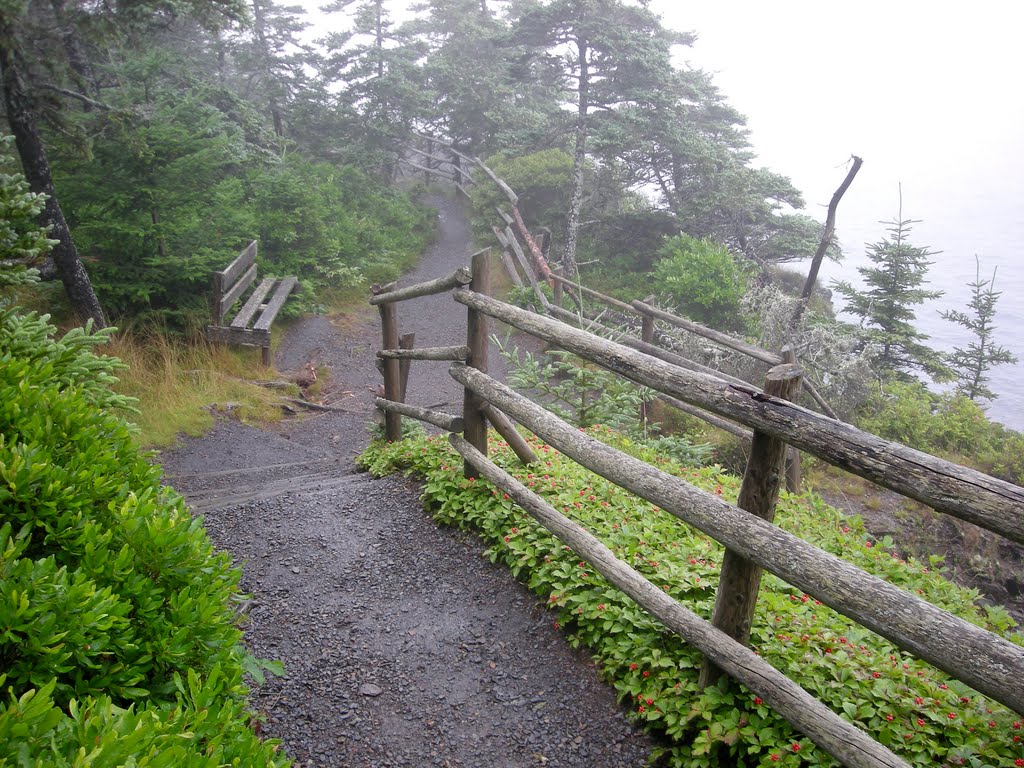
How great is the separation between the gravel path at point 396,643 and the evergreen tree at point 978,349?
14500mm

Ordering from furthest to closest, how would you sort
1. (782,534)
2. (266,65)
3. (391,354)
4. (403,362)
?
(266,65)
(403,362)
(391,354)
(782,534)

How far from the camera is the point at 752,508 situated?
2.56m

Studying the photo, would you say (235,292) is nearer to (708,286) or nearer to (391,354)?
(391,354)

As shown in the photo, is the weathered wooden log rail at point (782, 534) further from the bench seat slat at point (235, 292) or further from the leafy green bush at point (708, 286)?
the leafy green bush at point (708, 286)

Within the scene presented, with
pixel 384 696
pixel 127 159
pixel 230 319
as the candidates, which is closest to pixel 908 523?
pixel 384 696

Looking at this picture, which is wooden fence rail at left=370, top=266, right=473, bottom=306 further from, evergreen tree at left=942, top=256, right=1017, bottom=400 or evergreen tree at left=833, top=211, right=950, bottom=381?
evergreen tree at left=942, top=256, right=1017, bottom=400

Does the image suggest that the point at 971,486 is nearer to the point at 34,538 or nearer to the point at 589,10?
the point at 34,538

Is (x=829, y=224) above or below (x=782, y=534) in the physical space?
above

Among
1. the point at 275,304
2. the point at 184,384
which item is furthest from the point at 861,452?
the point at 275,304

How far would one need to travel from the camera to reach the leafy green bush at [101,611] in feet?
4.48

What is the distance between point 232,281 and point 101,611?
10764 millimetres

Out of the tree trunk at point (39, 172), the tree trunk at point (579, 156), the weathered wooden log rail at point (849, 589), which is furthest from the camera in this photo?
the tree trunk at point (579, 156)

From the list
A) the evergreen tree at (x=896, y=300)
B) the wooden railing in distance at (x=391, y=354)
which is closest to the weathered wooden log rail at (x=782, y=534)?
the wooden railing in distance at (x=391, y=354)

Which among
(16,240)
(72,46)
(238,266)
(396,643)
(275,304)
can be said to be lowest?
(396,643)
